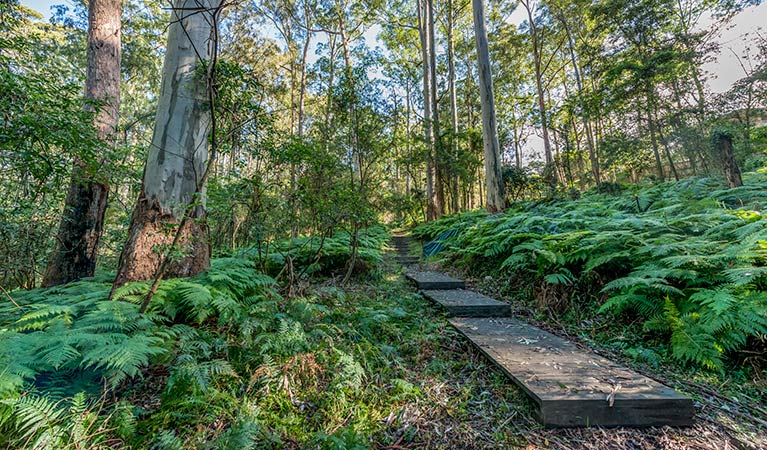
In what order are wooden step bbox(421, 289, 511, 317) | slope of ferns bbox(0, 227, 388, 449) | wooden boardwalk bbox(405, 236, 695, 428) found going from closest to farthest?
slope of ferns bbox(0, 227, 388, 449) → wooden boardwalk bbox(405, 236, 695, 428) → wooden step bbox(421, 289, 511, 317)

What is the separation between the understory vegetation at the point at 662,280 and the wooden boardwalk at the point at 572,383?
0.60m

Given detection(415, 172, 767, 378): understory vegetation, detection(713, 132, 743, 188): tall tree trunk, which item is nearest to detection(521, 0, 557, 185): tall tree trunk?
detection(713, 132, 743, 188): tall tree trunk

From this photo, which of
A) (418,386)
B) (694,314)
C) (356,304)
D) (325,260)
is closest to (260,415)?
(418,386)

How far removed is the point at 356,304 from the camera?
3561 millimetres

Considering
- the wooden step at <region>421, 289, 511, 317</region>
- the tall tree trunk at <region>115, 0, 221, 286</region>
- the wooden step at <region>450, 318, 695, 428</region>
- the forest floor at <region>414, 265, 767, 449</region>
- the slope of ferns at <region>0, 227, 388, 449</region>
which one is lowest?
the forest floor at <region>414, 265, 767, 449</region>

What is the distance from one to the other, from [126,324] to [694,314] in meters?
4.00

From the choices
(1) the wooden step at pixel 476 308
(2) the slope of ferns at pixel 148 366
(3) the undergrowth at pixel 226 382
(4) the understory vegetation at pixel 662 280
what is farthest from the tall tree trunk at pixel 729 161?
(2) the slope of ferns at pixel 148 366

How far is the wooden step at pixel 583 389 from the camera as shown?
5.32 feet

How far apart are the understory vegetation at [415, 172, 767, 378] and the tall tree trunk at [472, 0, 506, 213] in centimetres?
359

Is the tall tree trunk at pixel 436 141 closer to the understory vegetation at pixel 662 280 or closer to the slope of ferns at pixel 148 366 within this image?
the understory vegetation at pixel 662 280

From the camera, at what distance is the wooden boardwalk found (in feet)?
5.32

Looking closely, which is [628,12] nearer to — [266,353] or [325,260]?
[325,260]

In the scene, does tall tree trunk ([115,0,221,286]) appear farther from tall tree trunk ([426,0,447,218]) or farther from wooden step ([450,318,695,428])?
tall tree trunk ([426,0,447,218])

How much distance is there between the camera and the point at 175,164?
3.08 metres
